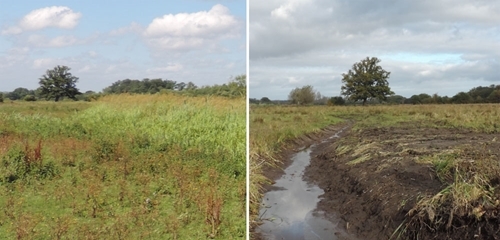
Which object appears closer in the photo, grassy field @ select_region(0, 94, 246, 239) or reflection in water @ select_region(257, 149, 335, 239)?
grassy field @ select_region(0, 94, 246, 239)

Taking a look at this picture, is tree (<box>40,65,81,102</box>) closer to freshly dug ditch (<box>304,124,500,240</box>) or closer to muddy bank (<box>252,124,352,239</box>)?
muddy bank (<box>252,124,352,239</box>)

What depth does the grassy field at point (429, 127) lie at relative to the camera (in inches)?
139

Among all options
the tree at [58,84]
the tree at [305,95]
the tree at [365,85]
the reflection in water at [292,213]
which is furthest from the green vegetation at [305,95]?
the tree at [58,84]

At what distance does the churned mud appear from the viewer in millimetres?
3616

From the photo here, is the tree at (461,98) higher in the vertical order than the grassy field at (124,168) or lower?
higher

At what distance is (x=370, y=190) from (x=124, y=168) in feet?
7.41

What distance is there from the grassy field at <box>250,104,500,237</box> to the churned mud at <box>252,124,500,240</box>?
2.8 inches

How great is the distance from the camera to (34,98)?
188 inches

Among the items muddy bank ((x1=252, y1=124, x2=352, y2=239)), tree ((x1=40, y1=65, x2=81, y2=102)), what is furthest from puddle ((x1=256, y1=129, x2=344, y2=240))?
tree ((x1=40, y1=65, x2=81, y2=102))

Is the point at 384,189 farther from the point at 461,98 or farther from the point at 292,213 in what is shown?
the point at 461,98

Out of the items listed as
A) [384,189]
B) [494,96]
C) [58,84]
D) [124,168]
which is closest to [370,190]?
[384,189]

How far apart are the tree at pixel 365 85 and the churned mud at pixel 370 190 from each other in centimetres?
87

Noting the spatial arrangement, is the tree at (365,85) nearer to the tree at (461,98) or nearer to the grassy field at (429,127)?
the grassy field at (429,127)

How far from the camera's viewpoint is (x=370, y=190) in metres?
4.66
